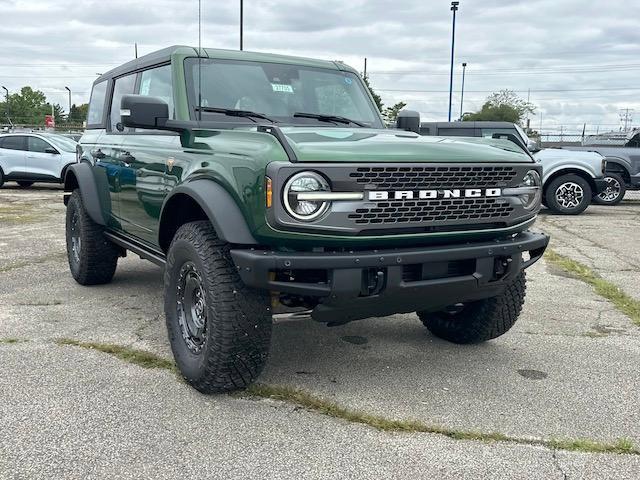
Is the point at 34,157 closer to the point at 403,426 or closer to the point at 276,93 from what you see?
the point at 276,93

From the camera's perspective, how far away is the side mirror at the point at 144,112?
12.0ft

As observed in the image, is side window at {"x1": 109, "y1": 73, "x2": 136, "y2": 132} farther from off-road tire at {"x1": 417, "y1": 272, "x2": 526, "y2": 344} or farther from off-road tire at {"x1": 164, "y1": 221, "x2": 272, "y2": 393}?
off-road tire at {"x1": 417, "y1": 272, "x2": 526, "y2": 344}

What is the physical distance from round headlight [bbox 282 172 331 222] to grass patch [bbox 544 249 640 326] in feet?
10.7

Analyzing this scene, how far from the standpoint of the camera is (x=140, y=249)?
471 cm

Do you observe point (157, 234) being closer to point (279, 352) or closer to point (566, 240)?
point (279, 352)

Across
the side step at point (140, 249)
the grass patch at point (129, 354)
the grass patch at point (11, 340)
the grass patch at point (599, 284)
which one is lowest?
the grass patch at point (11, 340)

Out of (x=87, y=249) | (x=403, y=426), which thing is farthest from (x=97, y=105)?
(x=403, y=426)

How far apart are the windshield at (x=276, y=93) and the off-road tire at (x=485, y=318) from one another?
146cm

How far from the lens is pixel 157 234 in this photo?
4102mm

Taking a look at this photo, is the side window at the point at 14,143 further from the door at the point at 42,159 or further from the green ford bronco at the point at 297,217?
the green ford bronco at the point at 297,217

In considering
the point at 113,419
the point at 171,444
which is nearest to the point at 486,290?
the point at 171,444

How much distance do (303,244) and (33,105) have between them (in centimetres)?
8530

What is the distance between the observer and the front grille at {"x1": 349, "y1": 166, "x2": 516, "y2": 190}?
3023 millimetres

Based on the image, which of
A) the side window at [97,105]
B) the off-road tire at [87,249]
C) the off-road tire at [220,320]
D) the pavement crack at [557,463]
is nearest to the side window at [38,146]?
the side window at [97,105]
